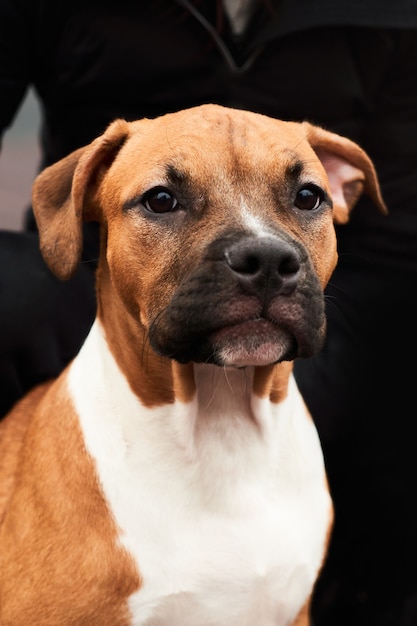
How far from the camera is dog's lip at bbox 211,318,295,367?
6.29 feet

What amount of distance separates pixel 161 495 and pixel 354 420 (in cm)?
118

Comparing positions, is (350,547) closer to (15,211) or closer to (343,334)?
(343,334)

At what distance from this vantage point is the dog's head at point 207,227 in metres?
1.89

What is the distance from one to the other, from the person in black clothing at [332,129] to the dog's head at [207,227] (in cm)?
73

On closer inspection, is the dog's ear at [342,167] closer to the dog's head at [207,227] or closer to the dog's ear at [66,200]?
the dog's head at [207,227]

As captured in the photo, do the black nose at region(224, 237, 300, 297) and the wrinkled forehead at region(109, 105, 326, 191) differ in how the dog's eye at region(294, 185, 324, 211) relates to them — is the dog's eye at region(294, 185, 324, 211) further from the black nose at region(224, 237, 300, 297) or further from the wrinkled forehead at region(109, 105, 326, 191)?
the black nose at region(224, 237, 300, 297)

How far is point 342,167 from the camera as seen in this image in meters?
2.52

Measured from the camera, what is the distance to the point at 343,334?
10.5 ft

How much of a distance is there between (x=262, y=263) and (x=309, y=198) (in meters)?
0.41

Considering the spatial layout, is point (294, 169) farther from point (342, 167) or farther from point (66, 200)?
point (66, 200)

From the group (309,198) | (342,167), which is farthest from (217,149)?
(342,167)

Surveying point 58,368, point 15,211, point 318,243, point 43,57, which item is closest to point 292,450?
point 318,243

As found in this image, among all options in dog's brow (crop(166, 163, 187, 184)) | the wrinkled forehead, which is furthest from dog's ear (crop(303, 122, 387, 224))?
dog's brow (crop(166, 163, 187, 184))

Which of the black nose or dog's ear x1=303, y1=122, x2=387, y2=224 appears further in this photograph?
dog's ear x1=303, y1=122, x2=387, y2=224
